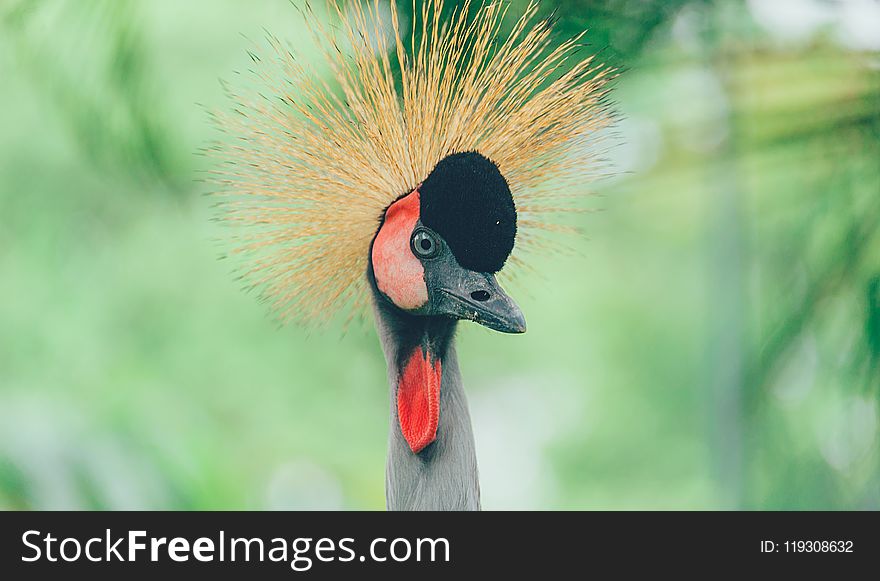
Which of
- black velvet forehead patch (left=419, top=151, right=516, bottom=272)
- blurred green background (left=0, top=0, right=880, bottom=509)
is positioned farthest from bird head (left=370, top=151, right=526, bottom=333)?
blurred green background (left=0, top=0, right=880, bottom=509)

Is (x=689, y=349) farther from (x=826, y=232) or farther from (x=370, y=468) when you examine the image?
(x=826, y=232)

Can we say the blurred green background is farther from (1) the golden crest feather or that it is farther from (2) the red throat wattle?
(2) the red throat wattle

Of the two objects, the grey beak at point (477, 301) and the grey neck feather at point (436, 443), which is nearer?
the grey beak at point (477, 301)

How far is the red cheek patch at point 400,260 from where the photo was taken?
3.51 ft

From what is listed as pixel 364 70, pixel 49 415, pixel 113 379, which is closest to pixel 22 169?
pixel 113 379

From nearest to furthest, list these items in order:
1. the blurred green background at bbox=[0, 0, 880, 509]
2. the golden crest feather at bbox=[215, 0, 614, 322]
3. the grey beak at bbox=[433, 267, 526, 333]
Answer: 1. the grey beak at bbox=[433, 267, 526, 333]
2. the golden crest feather at bbox=[215, 0, 614, 322]
3. the blurred green background at bbox=[0, 0, 880, 509]

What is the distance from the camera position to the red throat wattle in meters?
1.11

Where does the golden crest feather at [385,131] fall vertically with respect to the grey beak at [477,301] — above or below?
above

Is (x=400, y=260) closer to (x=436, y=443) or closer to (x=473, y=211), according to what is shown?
(x=473, y=211)

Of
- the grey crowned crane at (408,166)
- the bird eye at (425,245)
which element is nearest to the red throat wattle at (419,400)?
the grey crowned crane at (408,166)

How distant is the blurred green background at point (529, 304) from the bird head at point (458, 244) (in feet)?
0.65

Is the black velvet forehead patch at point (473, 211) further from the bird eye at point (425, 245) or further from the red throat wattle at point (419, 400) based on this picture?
the red throat wattle at point (419, 400)

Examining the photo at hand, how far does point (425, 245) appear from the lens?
1.06 metres

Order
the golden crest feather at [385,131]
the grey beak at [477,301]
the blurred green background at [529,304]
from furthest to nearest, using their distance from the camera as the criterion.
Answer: the blurred green background at [529,304]
the golden crest feather at [385,131]
the grey beak at [477,301]
